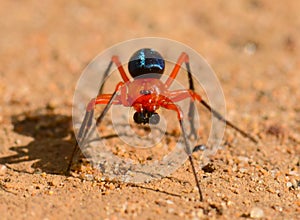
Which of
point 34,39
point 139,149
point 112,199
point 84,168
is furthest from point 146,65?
point 34,39

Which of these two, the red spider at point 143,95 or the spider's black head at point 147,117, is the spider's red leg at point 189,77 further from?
the spider's black head at point 147,117

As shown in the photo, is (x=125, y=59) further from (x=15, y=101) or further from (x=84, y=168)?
(x=84, y=168)

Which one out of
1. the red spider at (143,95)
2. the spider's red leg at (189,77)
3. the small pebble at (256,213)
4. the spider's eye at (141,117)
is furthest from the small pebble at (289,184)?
the spider's eye at (141,117)

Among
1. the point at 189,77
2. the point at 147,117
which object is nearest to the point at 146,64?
the point at 147,117

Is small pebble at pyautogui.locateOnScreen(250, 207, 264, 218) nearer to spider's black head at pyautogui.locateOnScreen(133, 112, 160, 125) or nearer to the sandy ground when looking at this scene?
the sandy ground

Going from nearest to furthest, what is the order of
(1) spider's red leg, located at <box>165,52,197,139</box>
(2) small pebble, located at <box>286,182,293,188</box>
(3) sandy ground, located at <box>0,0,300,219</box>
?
1. (3) sandy ground, located at <box>0,0,300,219</box>
2. (2) small pebble, located at <box>286,182,293,188</box>
3. (1) spider's red leg, located at <box>165,52,197,139</box>

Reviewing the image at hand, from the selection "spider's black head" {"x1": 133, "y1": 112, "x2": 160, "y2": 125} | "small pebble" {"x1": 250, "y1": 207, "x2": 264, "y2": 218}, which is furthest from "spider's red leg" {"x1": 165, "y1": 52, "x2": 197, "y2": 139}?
"small pebble" {"x1": 250, "y1": 207, "x2": 264, "y2": 218}
